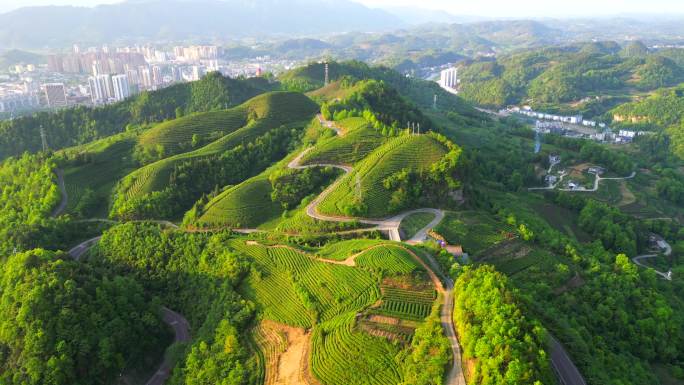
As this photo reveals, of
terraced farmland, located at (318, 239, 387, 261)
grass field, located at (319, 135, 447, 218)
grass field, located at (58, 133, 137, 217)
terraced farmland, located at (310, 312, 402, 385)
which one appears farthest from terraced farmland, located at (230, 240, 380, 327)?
grass field, located at (58, 133, 137, 217)

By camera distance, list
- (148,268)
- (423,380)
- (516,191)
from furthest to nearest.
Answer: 1. (516,191)
2. (148,268)
3. (423,380)

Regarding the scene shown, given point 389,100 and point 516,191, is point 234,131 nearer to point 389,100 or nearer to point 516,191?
point 389,100

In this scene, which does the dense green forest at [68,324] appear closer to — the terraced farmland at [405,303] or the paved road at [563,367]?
the terraced farmland at [405,303]

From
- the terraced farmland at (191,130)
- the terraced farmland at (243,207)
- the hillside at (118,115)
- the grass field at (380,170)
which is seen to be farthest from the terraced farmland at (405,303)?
the hillside at (118,115)

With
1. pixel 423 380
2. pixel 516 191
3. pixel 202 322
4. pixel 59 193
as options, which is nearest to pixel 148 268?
pixel 202 322

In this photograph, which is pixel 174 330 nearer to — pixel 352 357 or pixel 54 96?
pixel 352 357

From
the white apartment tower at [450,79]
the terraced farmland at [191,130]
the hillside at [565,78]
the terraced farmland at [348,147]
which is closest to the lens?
the terraced farmland at [348,147]

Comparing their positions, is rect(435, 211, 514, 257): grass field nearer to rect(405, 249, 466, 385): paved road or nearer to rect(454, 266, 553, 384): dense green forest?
rect(405, 249, 466, 385): paved road
